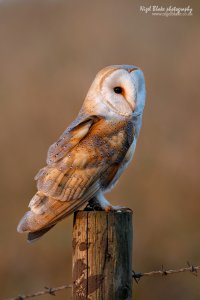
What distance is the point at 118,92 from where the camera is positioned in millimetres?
3922

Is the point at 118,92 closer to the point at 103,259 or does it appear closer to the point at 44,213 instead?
the point at 44,213

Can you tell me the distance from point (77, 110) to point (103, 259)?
27.4 ft

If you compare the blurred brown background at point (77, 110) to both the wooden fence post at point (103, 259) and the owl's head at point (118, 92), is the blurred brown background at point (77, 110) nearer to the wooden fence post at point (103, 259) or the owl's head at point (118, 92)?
the owl's head at point (118, 92)

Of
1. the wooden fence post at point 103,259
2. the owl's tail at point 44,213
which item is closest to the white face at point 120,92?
the owl's tail at point 44,213

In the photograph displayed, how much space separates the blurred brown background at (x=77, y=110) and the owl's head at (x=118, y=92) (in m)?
3.94

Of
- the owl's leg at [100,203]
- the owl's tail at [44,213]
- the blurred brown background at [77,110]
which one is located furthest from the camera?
the blurred brown background at [77,110]

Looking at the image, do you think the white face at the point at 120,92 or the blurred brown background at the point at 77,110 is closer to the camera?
the white face at the point at 120,92

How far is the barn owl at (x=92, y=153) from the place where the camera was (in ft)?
11.2

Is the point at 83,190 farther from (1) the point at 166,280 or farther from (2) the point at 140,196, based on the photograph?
(2) the point at 140,196

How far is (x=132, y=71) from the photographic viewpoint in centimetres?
393

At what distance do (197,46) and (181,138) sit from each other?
162 inches

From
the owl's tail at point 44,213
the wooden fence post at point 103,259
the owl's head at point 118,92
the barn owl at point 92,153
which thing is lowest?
the wooden fence post at point 103,259

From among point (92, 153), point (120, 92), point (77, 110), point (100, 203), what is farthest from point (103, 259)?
point (77, 110)

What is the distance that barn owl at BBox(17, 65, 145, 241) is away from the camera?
341 centimetres
